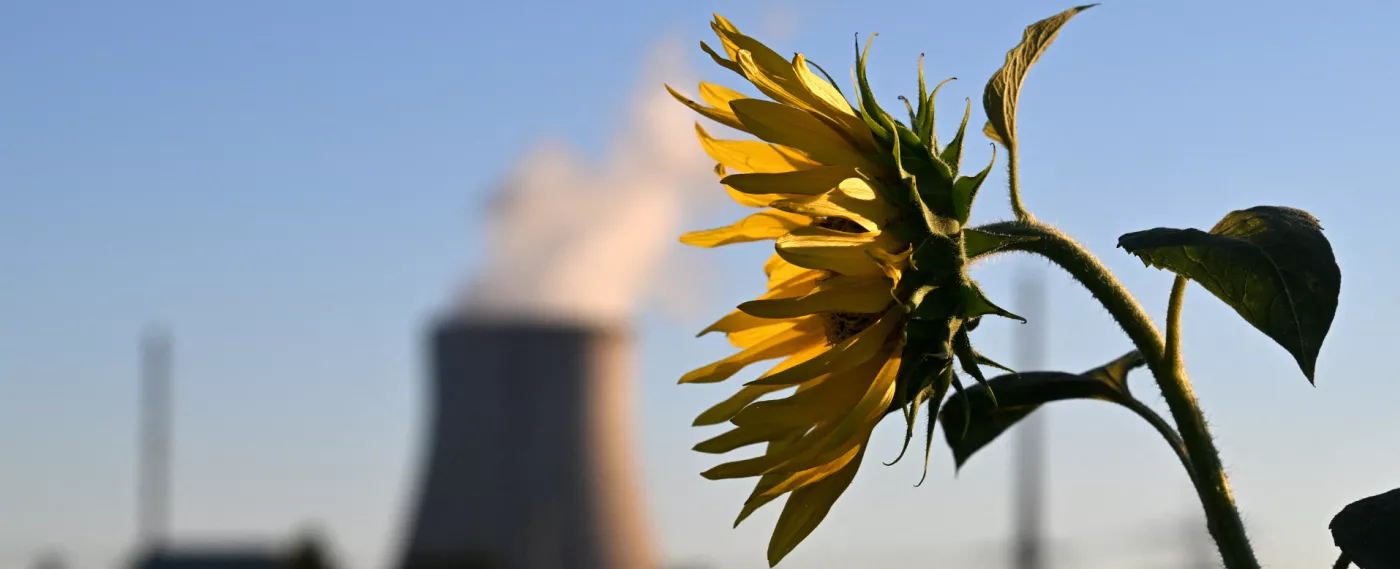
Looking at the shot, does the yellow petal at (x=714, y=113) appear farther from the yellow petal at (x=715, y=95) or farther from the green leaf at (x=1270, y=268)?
the green leaf at (x=1270, y=268)

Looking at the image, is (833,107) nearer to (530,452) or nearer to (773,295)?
(773,295)

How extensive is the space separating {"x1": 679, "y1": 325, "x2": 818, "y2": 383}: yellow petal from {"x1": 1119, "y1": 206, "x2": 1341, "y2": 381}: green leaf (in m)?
0.28

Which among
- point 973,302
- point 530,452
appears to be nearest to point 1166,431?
point 973,302

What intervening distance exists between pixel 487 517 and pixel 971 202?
22.4 m

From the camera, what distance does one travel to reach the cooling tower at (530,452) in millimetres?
21812

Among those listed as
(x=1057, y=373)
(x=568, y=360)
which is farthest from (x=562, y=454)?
(x=1057, y=373)

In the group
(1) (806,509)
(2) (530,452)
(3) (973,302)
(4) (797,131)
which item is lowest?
(2) (530,452)

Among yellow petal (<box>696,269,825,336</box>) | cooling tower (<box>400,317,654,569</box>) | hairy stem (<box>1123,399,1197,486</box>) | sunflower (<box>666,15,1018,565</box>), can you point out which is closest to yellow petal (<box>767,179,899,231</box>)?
sunflower (<box>666,15,1018,565</box>)

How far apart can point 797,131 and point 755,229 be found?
0.18 meters

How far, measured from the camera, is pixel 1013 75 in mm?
1155

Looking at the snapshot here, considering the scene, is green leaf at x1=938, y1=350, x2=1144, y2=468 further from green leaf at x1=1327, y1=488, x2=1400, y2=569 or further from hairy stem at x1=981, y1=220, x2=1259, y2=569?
green leaf at x1=1327, y1=488, x2=1400, y2=569

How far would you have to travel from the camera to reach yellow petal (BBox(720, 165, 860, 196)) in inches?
39.9

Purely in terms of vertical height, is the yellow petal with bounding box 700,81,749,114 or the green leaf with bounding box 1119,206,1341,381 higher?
the yellow petal with bounding box 700,81,749,114

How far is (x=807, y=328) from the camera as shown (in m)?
1.16
